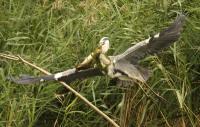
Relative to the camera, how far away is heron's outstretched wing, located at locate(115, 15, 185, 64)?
2.42 feet

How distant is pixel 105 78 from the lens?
1564 millimetres

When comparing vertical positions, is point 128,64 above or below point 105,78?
above

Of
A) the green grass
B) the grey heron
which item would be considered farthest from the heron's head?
the green grass

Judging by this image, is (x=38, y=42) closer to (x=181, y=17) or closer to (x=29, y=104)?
(x=29, y=104)

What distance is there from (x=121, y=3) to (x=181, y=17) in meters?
1.09

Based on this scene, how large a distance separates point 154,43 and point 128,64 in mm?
53

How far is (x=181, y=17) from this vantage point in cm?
76

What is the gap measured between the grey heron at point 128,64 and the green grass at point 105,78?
2.11 ft

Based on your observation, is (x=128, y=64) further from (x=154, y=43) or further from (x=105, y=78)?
(x=105, y=78)

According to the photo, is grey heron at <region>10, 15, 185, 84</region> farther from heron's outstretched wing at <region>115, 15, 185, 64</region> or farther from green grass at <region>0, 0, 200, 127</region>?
green grass at <region>0, 0, 200, 127</region>

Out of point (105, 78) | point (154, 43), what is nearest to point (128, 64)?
point (154, 43)

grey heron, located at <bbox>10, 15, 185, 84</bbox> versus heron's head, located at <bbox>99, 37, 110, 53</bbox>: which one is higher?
heron's head, located at <bbox>99, 37, 110, 53</bbox>

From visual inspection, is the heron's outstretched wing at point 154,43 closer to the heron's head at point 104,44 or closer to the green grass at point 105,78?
the heron's head at point 104,44

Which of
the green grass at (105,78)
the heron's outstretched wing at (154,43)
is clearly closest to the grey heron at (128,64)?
the heron's outstretched wing at (154,43)
